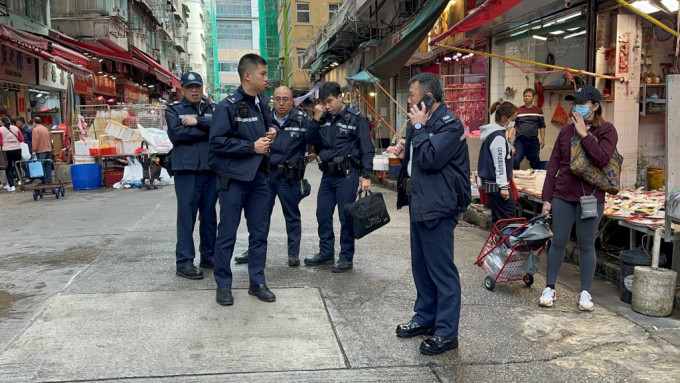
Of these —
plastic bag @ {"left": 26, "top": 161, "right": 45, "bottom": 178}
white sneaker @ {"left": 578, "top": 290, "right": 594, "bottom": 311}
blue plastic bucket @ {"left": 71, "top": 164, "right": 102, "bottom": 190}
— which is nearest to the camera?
white sneaker @ {"left": 578, "top": 290, "right": 594, "bottom": 311}

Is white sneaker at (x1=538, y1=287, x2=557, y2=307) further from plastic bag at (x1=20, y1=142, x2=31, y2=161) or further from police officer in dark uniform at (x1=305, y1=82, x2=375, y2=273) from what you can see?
plastic bag at (x1=20, y1=142, x2=31, y2=161)

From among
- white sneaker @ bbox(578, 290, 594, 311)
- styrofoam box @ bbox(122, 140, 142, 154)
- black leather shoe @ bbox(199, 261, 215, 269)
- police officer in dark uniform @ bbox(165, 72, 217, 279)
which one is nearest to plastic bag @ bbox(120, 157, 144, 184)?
styrofoam box @ bbox(122, 140, 142, 154)

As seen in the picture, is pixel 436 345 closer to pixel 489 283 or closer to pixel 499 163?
pixel 489 283

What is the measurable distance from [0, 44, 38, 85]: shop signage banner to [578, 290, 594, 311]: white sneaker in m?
15.3

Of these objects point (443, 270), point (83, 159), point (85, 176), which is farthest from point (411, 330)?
point (83, 159)

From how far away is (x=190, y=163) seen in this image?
582 centimetres

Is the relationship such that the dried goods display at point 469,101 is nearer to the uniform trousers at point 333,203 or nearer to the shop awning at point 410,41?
the shop awning at point 410,41

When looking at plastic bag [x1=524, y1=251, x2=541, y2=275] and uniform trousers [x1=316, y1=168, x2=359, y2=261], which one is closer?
plastic bag [x1=524, y1=251, x2=541, y2=275]

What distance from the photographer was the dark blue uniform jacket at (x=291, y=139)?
630cm

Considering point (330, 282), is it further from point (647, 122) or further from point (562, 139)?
point (647, 122)

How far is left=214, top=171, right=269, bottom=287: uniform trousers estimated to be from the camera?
5035mm

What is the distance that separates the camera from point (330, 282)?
226 inches

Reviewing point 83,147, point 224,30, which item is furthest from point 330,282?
point 224,30

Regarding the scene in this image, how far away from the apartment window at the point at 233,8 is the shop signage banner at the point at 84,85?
114360 mm
